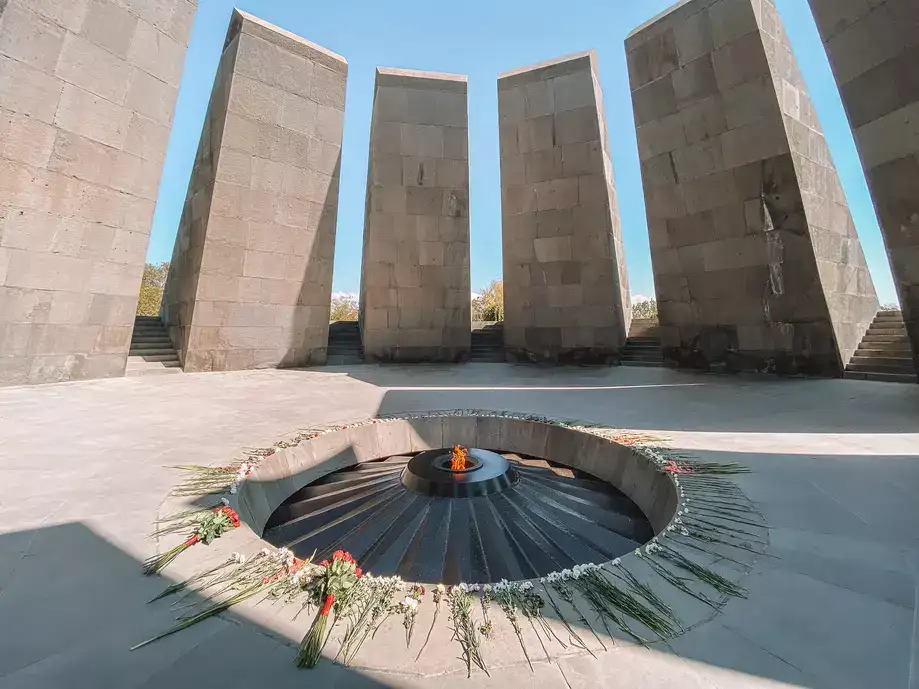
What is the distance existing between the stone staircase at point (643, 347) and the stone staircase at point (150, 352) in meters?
11.8

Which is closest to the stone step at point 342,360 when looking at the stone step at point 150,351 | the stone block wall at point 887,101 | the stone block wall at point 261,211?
the stone block wall at point 261,211

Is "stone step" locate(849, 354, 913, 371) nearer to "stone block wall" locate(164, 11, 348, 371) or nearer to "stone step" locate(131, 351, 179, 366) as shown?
"stone block wall" locate(164, 11, 348, 371)

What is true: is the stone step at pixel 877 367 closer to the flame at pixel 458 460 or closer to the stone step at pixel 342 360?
the flame at pixel 458 460

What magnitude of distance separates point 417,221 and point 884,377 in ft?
37.4

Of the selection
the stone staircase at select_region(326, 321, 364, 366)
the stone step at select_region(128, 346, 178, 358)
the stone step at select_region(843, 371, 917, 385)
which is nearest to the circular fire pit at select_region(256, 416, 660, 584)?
the stone step at select_region(843, 371, 917, 385)

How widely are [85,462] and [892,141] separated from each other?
10.6 metres

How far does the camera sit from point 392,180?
504 inches

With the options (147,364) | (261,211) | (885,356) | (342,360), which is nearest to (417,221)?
(261,211)

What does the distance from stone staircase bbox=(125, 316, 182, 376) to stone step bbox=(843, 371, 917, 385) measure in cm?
1439

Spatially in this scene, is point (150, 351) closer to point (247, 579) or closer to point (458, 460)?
point (458, 460)

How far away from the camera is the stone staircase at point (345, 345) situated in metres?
12.8

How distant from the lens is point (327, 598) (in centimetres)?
195

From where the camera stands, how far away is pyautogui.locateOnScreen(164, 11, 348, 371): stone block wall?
1009cm

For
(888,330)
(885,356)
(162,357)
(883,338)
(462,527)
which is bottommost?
(462,527)
